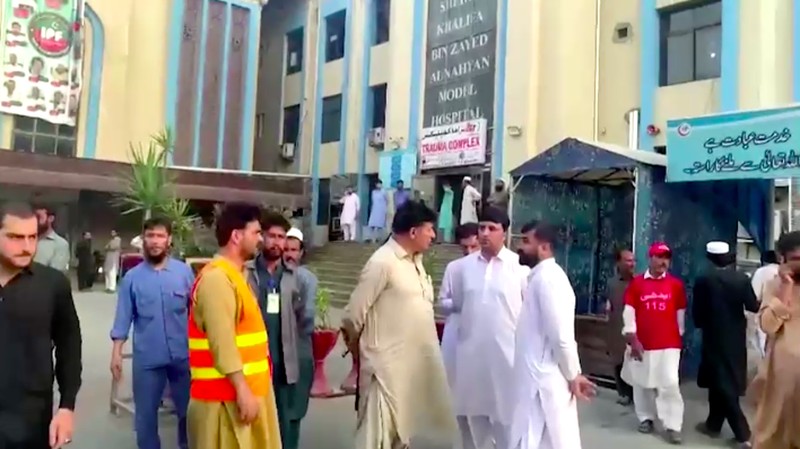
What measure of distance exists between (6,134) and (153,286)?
60.1 feet

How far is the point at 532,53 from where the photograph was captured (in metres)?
18.4

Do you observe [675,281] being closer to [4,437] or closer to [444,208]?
[4,437]

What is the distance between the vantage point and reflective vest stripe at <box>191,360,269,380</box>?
11.0 feet

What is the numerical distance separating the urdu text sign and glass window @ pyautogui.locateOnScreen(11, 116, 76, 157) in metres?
17.4

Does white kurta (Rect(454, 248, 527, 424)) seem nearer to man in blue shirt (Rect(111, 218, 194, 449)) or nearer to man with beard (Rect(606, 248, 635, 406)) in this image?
man in blue shirt (Rect(111, 218, 194, 449))

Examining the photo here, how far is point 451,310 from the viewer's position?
18.8ft

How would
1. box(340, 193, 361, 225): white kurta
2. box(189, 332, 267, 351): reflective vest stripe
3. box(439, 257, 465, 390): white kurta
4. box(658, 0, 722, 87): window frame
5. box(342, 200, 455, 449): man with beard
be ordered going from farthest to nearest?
box(340, 193, 361, 225): white kurta
box(658, 0, 722, 87): window frame
box(439, 257, 465, 390): white kurta
box(342, 200, 455, 449): man with beard
box(189, 332, 267, 351): reflective vest stripe

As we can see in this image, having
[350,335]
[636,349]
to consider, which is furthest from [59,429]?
[636,349]

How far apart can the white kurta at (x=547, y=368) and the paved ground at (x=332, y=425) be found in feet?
5.54

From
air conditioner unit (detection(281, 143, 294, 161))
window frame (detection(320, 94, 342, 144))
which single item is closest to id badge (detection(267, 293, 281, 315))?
window frame (detection(320, 94, 342, 144))

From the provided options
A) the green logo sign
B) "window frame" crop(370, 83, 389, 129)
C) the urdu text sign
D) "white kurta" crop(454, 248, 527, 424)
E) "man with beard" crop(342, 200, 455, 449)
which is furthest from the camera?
"window frame" crop(370, 83, 389, 129)

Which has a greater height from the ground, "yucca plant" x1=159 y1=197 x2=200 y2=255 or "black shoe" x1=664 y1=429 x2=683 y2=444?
"yucca plant" x1=159 y1=197 x2=200 y2=255

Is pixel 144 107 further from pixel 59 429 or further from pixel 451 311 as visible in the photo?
pixel 59 429

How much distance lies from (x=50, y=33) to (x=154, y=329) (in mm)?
18977
